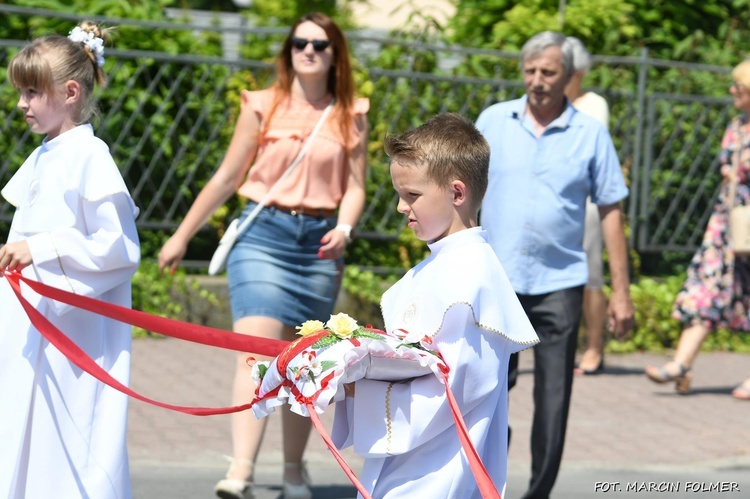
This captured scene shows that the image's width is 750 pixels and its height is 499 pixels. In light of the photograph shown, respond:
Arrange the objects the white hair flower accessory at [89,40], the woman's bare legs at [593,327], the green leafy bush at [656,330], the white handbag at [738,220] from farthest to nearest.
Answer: the green leafy bush at [656,330]
the woman's bare legs at [593,327]
the white handbag at [738,220]
the white hair flower accessory at [89,40]

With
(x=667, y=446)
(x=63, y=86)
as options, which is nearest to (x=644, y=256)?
(x=667, y=446)

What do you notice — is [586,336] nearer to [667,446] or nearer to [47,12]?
[667,446]

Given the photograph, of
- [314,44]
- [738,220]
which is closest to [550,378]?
[314,44]

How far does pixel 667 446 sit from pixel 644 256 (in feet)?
13.4

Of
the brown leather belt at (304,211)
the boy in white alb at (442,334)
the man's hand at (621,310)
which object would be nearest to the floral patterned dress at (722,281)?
the man's hand at (621,310)

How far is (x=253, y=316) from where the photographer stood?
572cm

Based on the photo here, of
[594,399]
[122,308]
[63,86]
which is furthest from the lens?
[594,399]

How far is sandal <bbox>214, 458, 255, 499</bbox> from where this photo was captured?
550 cm

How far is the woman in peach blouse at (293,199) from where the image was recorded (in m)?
5.73

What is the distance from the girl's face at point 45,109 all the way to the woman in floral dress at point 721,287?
4.83m

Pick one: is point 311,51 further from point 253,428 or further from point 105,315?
point 105,315

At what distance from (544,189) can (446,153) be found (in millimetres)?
2049

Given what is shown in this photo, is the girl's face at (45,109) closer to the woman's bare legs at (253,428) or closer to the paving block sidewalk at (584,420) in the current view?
the woman's bare legs at (253,428)

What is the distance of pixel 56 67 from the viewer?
4.38 metres
